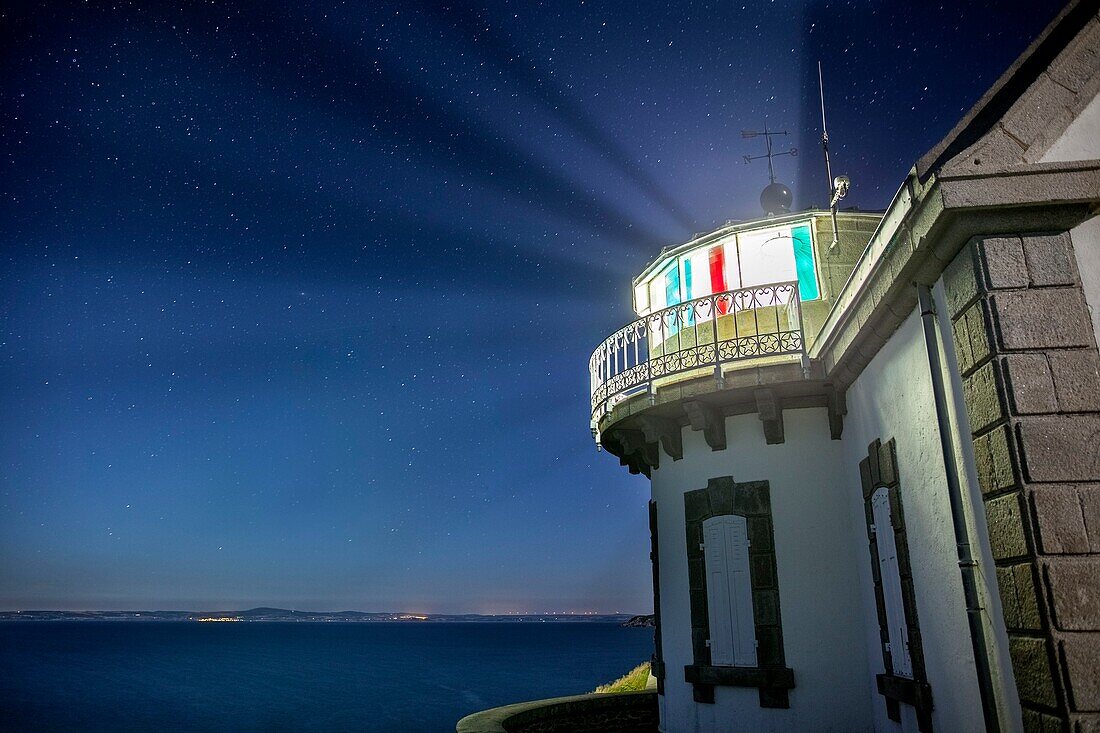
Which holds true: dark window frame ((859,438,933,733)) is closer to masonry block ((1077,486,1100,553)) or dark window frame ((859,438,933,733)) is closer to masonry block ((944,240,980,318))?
masonry block ((944,240,980,318))

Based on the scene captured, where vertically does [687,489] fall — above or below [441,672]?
above

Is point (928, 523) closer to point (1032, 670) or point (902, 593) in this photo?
point (902, 593)

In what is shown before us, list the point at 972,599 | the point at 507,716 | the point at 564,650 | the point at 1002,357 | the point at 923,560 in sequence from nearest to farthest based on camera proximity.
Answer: the point at 1002,357
the point at 972,599
the point at 923,560
the point at 507,716
the point at 564,650

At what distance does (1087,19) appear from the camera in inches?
187

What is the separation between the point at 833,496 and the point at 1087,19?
5690 millimetres

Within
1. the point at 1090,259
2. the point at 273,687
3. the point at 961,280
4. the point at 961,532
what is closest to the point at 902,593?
the point at 961,532

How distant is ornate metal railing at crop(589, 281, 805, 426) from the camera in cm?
888

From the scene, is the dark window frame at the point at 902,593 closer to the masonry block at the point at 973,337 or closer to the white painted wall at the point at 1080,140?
the masonry block at the point at 973,337

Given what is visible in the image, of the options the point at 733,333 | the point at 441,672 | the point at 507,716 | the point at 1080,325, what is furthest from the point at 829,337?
the point at 441,672

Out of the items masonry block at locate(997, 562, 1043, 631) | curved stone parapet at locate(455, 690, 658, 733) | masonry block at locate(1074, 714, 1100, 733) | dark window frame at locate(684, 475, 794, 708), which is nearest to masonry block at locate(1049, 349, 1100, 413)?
masonry block at locate(997, 562, 1043, 631)

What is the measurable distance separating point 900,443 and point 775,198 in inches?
280

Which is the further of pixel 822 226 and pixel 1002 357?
pixel 822 226

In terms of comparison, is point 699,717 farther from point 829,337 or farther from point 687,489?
point 829,337

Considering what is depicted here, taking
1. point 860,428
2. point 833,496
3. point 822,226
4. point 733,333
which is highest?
point 822,226
